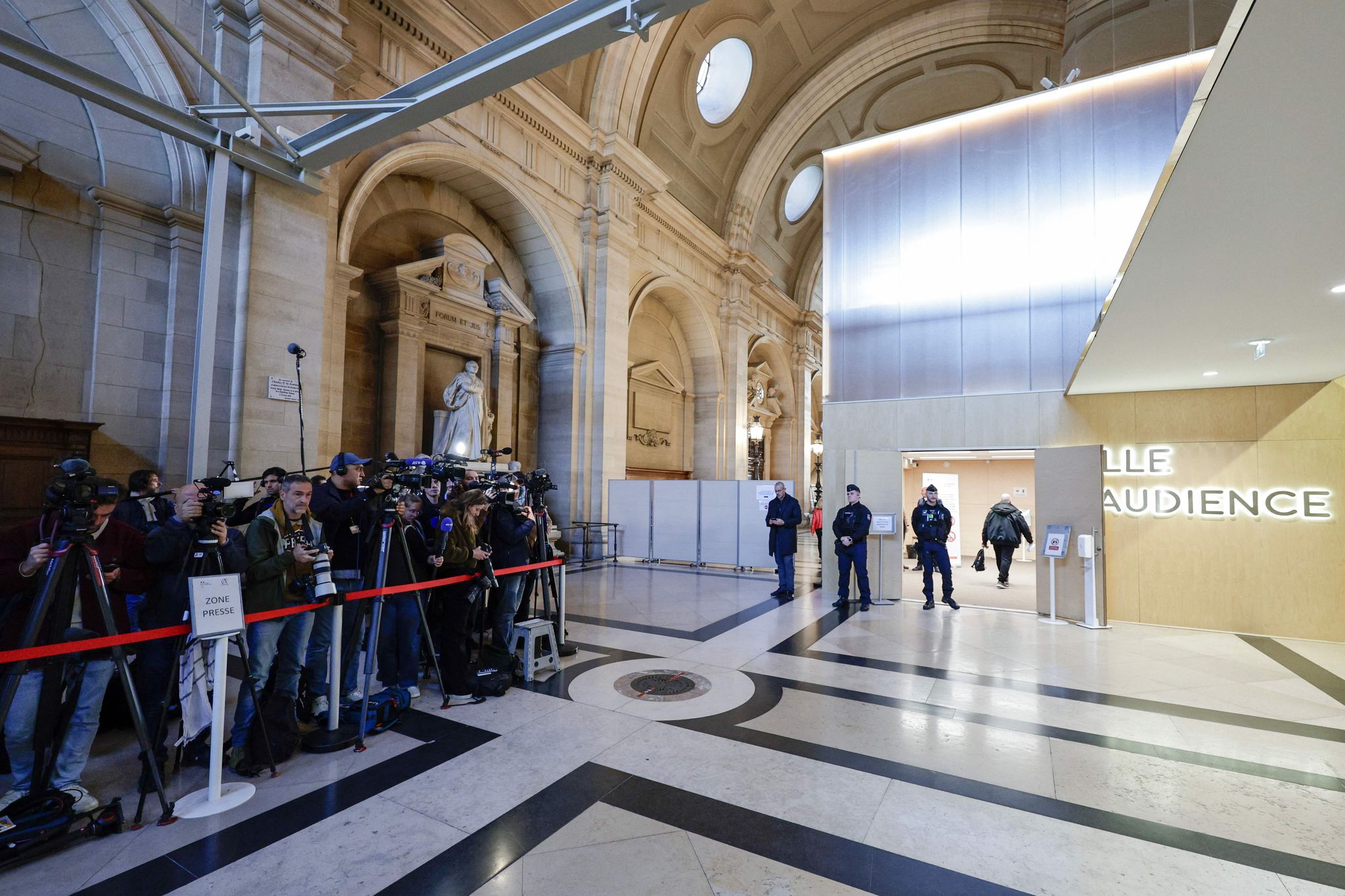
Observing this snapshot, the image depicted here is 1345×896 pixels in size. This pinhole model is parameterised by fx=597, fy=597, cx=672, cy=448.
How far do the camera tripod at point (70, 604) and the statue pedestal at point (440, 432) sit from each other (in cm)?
851

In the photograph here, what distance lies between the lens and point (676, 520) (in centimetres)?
1262

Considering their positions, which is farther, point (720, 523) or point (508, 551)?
point (720, 523)

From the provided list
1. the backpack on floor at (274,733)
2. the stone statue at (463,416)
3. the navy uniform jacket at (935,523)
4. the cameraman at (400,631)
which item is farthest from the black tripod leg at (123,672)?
the stone statue at (463,416)

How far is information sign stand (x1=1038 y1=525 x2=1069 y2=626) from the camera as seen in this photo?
7.51m

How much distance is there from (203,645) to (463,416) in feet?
28.5

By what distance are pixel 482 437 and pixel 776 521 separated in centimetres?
631

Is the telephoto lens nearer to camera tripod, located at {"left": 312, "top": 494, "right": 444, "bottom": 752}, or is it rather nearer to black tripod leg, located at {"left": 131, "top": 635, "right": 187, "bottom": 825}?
camera tripod, located at {"left": 312, "top": 494, "right": 444, "bottom": 752}

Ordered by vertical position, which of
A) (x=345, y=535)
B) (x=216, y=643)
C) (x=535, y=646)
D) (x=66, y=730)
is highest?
(x=345, y=535)

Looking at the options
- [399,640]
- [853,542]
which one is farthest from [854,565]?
[399,640]

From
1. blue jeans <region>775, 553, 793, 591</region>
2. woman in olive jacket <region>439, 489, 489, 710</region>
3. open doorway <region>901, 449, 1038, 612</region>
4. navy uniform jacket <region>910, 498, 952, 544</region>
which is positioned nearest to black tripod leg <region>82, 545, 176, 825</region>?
woman in olive jacket <region>439, 489, 489, 710</region>

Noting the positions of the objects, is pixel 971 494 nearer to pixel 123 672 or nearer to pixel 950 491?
pixel 950 491

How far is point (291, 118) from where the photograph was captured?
7.51m

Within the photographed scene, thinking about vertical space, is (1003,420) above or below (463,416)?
below

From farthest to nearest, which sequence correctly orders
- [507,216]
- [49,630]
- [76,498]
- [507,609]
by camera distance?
[507,216], [507,609], [49,630], [76,498]
